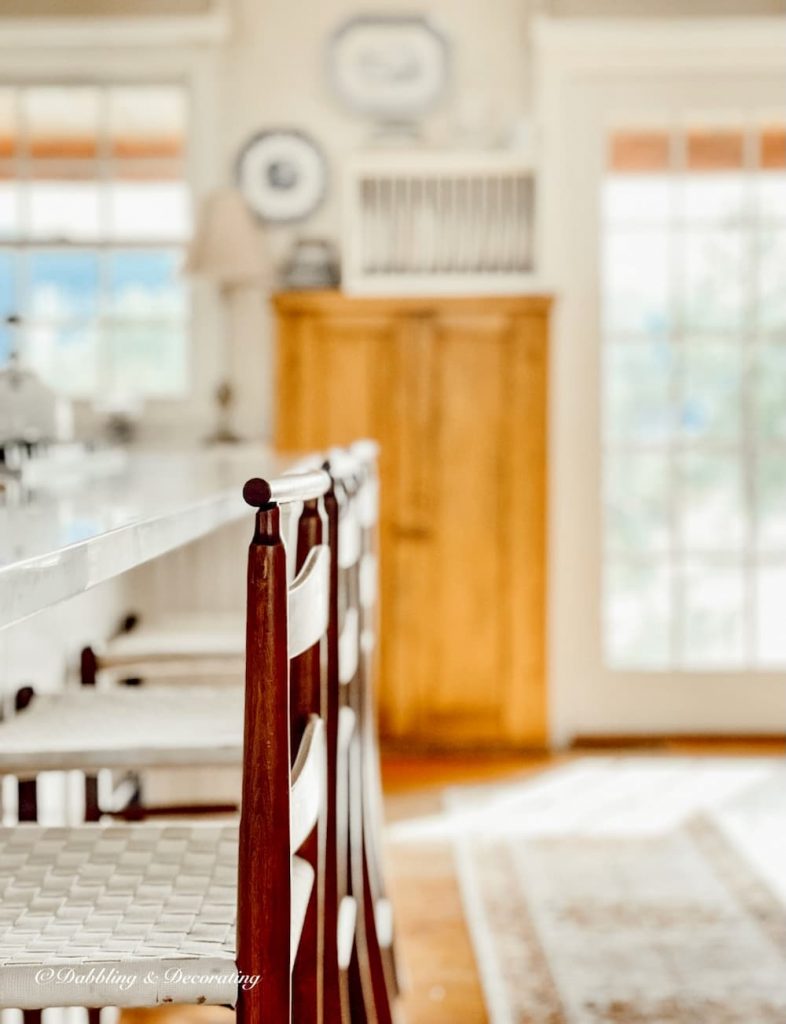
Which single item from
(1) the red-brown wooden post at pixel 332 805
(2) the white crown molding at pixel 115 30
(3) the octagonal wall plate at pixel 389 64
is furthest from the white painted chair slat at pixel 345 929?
(2) the white crown molding at pixel 115 30

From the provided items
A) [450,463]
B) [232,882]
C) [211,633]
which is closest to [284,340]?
[450,463]

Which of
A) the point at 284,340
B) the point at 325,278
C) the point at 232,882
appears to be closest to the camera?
the point at 232,882

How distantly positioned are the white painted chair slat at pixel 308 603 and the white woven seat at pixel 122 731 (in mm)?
499

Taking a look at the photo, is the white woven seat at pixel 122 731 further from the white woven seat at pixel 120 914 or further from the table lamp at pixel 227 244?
the table lamp at pixel 227 244

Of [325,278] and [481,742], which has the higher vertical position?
[325,278]

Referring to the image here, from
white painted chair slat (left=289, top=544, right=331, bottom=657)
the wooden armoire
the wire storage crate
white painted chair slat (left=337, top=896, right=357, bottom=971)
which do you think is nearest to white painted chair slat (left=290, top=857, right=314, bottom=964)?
white painted chair slat (left=289, top=544, right=331, bottom=657)

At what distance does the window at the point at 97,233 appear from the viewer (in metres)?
4.62

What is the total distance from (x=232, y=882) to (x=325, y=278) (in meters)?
3.51

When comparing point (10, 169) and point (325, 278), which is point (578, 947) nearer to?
point (325, 278)

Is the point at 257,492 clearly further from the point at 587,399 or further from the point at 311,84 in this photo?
the point at 311,84

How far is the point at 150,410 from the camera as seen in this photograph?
4.69m

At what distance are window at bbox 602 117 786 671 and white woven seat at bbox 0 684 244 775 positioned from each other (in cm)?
287

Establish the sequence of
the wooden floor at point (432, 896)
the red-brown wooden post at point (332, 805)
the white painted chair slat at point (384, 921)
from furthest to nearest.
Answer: the wooden floor at point (432, 896)
the white painted chair slat at point (384, 921)
the red-brown wooden post at point (332, 805)

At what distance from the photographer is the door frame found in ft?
14.7
